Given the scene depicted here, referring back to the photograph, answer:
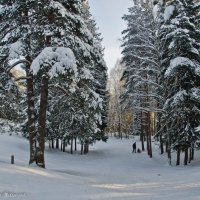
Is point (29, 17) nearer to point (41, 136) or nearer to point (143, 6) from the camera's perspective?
point (41, 136)

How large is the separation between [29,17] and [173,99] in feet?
41.8

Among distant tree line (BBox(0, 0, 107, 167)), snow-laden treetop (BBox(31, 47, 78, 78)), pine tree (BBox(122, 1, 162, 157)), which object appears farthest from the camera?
pine tree (BBox(122, 1, 162, 157))

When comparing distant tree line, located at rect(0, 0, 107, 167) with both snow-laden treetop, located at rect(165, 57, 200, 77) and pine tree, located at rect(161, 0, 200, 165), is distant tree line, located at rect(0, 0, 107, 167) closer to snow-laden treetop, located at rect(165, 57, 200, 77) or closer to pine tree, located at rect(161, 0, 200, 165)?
snow-laden treetop, located at rect(165, 57, 200, 77)

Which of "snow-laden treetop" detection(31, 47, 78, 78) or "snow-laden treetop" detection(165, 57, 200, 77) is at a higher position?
"snow-laden treetop" detection(165, 57, 200, 77)

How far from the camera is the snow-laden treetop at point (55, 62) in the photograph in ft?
56.1

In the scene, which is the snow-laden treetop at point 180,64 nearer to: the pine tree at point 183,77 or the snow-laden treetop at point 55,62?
the pine tree at point 183,77

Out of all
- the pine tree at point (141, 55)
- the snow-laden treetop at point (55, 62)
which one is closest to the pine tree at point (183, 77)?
the pine tree at point (141, 55)

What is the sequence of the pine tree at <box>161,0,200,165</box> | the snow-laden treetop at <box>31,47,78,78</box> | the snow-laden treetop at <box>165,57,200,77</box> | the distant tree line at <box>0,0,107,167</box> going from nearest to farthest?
the snow-laden treetop at <box>31,47,78,78</box> < the distant tree line at <box>0,0,107,167</box> < the snow-laden treetop at <box>165,57,200,77</box> < the pine tree at <box>161,0,200,165</box>

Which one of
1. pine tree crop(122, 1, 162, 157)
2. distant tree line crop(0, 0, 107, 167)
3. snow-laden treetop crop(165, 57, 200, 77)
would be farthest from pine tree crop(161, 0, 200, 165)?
distant tree line crop(0, 0, 107, 167)

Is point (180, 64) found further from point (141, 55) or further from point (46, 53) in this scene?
point (46, 53)

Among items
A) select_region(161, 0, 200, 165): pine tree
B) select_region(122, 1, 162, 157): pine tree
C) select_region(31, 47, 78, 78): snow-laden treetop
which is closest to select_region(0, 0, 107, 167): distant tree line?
select_region(31, 47, 78, 78): snow-laden treetop

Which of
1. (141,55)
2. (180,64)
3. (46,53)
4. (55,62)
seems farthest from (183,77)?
(46,53)

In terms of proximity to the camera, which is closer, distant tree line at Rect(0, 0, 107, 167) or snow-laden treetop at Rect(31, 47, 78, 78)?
snow-laden treetop at Rect(31, 47, 78, 78)

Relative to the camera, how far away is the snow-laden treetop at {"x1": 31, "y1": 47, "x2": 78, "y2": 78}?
1711 centimetres
